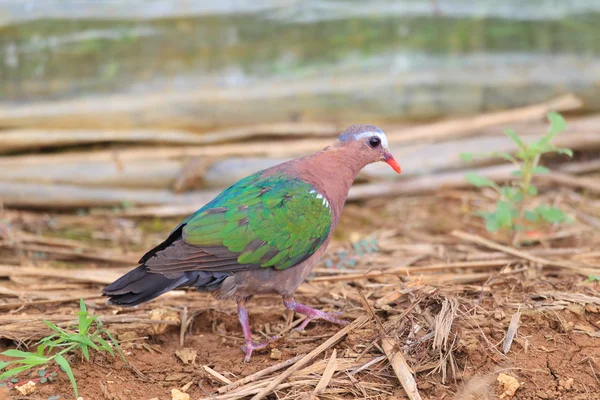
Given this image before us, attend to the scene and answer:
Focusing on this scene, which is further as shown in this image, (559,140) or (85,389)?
(559,140)

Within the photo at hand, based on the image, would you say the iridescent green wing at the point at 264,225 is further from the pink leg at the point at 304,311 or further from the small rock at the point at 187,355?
the small rock at the point at 187,355

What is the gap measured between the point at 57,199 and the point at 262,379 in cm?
337

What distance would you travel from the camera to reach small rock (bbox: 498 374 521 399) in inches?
123

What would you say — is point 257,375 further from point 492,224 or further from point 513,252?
point 492,224

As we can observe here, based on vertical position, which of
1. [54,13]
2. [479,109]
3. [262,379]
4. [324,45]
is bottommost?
[262,379]

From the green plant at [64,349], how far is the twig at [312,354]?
778 millimetres

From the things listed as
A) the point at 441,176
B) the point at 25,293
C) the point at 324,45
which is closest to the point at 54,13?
the point at 324,45

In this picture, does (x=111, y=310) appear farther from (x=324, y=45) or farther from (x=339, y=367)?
(x=324, y=45)

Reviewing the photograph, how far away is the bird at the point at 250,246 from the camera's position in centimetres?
353

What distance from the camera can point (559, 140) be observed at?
630 centimetres

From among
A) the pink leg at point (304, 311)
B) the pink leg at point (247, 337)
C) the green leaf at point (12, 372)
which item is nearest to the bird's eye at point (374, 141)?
the pink leg at point (304, 311)

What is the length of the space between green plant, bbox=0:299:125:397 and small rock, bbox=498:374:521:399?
1.80m

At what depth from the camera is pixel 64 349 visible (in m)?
3.46

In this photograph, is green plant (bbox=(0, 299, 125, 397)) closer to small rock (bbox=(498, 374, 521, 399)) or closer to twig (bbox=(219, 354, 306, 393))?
twig (bbox=(219, 354, 306, 393))
